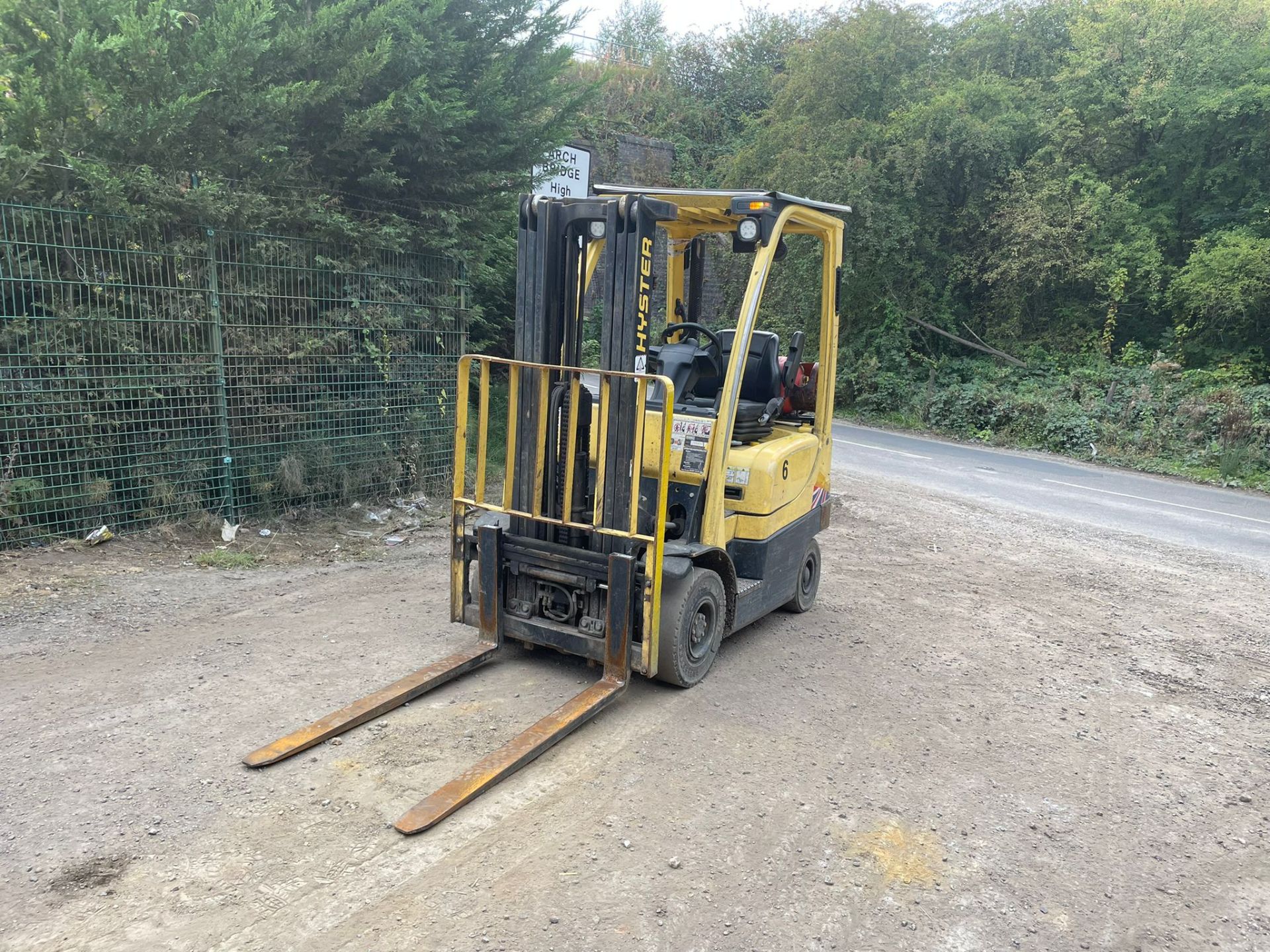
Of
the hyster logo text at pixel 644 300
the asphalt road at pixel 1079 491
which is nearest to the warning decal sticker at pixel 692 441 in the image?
the hyster logo text at pixel 644 300

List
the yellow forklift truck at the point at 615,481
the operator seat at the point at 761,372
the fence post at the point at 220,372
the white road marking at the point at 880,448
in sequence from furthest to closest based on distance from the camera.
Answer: the white road marking at the point at 880,448 < the fence post at the point at 220,372 < the operator seat at the point at 761,372 < the yellow forklift truck at the point at 615,481

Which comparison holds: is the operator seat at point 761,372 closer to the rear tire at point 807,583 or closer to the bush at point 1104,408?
the rear tire at point 807,583

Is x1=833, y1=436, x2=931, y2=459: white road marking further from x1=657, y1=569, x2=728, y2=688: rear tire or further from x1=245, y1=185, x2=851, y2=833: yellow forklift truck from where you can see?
x1=657, y1=569, x2=728, y2=688: rear tire

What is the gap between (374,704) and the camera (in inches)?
174

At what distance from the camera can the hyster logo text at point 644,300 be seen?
4.63 m

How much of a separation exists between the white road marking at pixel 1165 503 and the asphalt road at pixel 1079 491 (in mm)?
25

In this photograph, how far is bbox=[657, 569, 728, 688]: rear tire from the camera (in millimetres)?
4785

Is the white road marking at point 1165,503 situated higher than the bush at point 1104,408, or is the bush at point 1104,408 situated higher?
the bush at point 1104,408

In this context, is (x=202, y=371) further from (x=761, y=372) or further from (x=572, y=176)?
(x=572, y=176)

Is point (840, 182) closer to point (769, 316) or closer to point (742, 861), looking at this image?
point (769, 316)

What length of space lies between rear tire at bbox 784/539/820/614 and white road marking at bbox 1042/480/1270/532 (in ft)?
25.9

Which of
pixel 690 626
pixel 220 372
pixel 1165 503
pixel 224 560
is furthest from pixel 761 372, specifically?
pixel 1165 503

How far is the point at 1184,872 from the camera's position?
3629mm

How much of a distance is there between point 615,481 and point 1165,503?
11340mm
